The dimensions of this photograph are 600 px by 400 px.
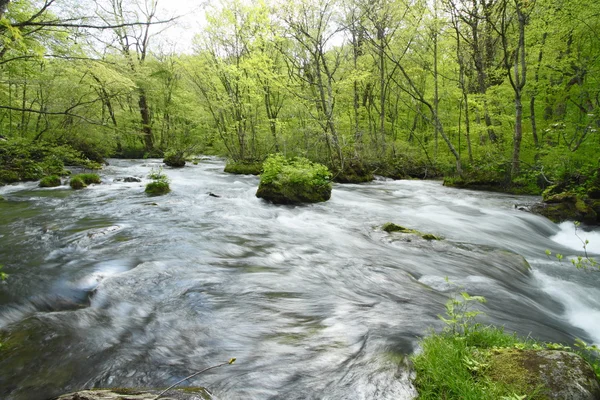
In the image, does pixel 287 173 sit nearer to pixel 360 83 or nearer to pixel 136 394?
pixel 136 394

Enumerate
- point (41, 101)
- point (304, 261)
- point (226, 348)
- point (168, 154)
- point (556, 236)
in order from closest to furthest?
point (226, 348) → point (304, 261) → point (556, 236) → point (41, 101) → point (168, 154)

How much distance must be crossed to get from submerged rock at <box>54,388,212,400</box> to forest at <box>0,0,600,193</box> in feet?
19.8

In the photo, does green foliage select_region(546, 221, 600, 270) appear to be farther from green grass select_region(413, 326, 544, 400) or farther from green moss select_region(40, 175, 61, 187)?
green moss select_region(40, 175, 61, 187)

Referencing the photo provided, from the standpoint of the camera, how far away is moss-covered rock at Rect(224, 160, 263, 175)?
16438mm

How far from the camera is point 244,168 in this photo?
16562mm

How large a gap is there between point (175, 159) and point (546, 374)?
19094 mm

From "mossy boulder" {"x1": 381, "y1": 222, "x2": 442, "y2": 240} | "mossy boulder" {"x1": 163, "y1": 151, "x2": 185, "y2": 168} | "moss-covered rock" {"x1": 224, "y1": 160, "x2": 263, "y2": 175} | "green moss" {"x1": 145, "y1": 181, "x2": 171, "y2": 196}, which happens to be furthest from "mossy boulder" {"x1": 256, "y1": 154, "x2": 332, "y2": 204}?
"mossy boulder" {"x1": 163, "y1": 151, "x2": 185, "y2": 168}

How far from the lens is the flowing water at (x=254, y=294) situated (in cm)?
232

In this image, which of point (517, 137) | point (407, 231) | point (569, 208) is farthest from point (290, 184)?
point (517, 137)

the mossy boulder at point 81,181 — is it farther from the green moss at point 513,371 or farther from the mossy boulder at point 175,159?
the green moss at point 513,371

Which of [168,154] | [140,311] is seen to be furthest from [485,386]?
[168,154]

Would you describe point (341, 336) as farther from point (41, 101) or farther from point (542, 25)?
point (41, 101)

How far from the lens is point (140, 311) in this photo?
3217 mm

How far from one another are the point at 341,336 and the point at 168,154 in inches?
706
